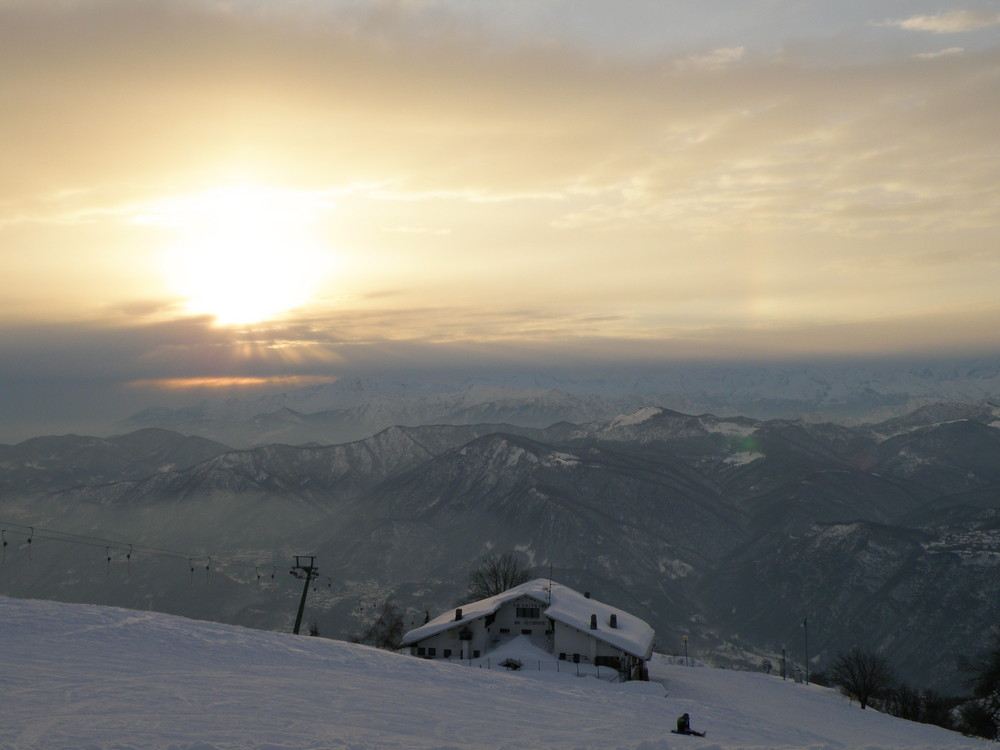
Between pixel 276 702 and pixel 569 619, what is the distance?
5081 cm

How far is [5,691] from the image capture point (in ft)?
94.7

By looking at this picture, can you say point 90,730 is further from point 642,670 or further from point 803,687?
point 803,687

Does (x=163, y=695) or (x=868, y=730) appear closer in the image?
(x=163, y=695)

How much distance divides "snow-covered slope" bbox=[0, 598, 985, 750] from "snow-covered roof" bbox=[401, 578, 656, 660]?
2374cm

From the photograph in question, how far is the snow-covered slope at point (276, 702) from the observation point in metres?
25.8

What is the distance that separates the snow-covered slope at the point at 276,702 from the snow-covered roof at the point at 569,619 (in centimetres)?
2374

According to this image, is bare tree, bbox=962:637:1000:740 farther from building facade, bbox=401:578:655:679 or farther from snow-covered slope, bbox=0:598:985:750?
building facade, bbox=401:578:655:679

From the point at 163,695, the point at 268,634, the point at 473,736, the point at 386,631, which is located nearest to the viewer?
the point at 473,736

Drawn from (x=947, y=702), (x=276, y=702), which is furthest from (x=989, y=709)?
(x=276, y=702)

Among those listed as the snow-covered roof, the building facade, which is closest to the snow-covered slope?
the snow-covered roof

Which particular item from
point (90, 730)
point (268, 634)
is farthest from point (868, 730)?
point (90, 730)

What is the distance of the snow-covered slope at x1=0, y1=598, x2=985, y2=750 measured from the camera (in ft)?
84.6

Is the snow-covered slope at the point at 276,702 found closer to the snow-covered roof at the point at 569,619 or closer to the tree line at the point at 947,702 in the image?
the tree line at the point at 947,702

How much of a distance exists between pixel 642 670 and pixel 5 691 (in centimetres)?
5809
